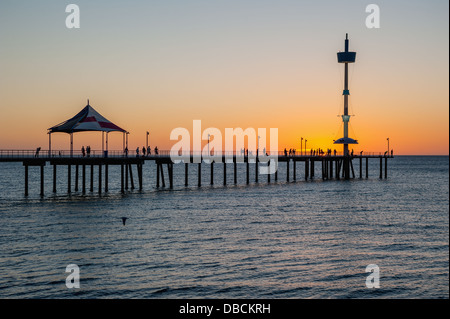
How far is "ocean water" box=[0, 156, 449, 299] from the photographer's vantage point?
19453 millimetres

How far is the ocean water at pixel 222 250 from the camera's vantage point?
63.8ft

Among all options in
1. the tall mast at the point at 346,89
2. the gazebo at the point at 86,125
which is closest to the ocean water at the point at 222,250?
the gazebo at the point at 86,125

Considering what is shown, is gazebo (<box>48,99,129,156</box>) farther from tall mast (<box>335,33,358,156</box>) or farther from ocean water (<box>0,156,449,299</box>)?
tall mast (<box>335,33,358,156</box>)

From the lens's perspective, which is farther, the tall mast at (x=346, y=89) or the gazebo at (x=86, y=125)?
the tall mast at (x=346, y=89)

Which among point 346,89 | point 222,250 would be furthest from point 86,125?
point 346,89

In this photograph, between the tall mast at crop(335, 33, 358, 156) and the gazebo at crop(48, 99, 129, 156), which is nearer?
the gazebo at crop(48, 99, 129, 156)

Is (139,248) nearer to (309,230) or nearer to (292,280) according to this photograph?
(292,280)

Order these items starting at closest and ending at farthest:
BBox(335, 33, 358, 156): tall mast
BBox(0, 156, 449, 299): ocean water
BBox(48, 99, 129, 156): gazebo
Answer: BBox(0, 156, 449, 299): ocean water, BBox(48, 99, 129, 156): gazebo, BBox(335, 33, 358, 156): tall mast

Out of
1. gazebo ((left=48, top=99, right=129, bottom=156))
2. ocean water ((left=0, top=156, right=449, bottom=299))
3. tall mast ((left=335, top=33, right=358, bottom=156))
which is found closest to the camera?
ocean water ((left=0, top=156, right=449, bottom=299))

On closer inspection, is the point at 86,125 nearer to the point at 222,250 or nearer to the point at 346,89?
the point at 222,250

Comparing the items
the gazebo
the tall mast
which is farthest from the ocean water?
the tall mast

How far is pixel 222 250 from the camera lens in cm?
2566

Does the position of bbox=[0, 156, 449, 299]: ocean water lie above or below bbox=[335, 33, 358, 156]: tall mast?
below

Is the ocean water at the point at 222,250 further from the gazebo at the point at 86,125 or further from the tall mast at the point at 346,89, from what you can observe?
the tall mast at the point at 346,89
